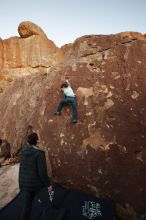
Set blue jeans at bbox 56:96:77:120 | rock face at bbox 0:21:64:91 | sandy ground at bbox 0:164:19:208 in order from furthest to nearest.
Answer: rock face at bbox 0:21:64:91 → blue jeans at bbox 56:96:77:120 → sandy ground at bbox 0:164:19:208

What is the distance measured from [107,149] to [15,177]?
8.55 ft

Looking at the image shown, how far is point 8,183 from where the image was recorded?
5.51m

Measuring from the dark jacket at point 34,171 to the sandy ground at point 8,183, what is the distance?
148 cm

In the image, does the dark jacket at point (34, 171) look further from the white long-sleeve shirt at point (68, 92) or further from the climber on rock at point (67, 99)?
the white long-sleeve shirt at point (68, 92)

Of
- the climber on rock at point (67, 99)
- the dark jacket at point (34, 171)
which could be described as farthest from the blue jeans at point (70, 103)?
the dark jacket at point (34, 171)

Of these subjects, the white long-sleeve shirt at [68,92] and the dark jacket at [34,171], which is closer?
the dark jacket at [34,171]

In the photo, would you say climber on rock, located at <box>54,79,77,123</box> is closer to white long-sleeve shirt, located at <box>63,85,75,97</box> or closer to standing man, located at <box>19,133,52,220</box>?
white long-sleeve shirt, located at <box>63,85,75,97</box>

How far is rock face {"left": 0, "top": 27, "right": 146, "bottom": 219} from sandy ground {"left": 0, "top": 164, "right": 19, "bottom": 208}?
914 millimetres

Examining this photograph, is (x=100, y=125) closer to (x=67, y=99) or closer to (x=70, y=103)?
(x=70, y=103)

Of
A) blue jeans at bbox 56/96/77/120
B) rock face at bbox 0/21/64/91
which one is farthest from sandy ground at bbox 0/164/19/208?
rock face at bbox 0/21/64/91

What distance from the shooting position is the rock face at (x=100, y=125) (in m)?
4.71

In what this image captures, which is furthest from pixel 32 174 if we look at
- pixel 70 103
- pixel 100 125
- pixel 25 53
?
pixel 25 53

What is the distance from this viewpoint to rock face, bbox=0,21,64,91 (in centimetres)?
2066

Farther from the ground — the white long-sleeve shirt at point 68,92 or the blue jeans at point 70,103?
the white long-sleeve shirt at point 68,92
